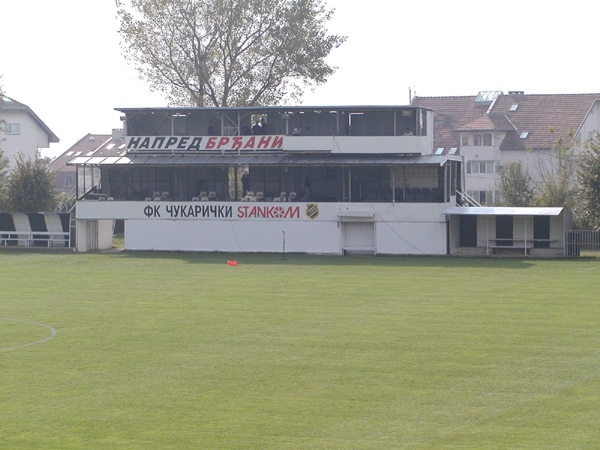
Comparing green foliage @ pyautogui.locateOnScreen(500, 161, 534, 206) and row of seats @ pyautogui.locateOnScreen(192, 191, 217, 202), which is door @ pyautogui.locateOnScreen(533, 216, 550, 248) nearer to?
row of seats @ pyautogui.locateOnScreen(192, 191, 217, 202)

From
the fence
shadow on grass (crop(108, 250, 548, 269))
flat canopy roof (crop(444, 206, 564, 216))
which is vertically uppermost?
flat canopy roof (crop(444, 206, 564, 216))

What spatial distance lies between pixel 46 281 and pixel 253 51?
40447 millimetres

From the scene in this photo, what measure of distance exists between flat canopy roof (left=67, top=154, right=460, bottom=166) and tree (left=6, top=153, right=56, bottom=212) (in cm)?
1005

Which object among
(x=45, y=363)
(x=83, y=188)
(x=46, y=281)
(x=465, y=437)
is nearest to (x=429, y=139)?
(x=83, y=188)

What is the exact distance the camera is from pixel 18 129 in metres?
108

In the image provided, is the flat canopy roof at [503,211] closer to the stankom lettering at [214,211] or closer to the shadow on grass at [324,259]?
the shadow on grass at [324,259]

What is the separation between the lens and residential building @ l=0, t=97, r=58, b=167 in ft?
350

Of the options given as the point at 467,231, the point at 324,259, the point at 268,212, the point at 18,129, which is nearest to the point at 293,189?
the point at 268,212

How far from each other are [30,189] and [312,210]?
24634 millimetres

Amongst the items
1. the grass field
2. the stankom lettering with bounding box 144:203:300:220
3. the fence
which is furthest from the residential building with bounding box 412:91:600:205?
the grass field

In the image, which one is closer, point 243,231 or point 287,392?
point 287,392

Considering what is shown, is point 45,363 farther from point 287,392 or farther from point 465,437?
point 465,437

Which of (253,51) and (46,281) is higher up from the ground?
(253,51)

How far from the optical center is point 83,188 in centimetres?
6272
